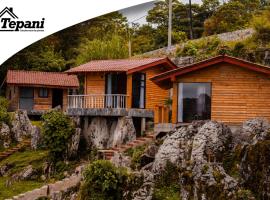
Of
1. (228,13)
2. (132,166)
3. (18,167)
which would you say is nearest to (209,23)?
(228,13)

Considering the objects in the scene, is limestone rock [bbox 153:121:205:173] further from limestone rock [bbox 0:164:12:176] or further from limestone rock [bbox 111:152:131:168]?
limestone rock [bbox 0:164:12:176]

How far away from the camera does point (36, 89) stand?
134ft

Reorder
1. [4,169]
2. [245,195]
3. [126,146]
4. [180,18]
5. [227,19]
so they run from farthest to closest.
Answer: [180,18] < [227,19] < [4,169] < [126,146] < [245,195]

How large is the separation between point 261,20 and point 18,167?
639 inches

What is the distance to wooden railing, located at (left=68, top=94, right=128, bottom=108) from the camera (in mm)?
28922

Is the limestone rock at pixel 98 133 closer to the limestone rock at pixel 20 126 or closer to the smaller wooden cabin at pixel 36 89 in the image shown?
the limestone rock at pixel 20 126

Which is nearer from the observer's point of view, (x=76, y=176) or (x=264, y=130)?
(x=264, y=130)

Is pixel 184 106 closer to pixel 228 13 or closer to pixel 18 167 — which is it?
pixel 18 167

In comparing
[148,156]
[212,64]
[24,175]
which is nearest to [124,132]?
[24,175]

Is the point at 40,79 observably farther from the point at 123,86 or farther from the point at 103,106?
the point at 103,106

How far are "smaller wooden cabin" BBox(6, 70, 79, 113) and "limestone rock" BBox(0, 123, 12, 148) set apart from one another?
7.86 metres

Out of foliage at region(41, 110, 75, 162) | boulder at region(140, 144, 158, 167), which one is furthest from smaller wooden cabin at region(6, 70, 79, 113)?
boulder at region(140, 144, 158, 167)

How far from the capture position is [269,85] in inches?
896

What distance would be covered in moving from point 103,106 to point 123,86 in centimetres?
155
